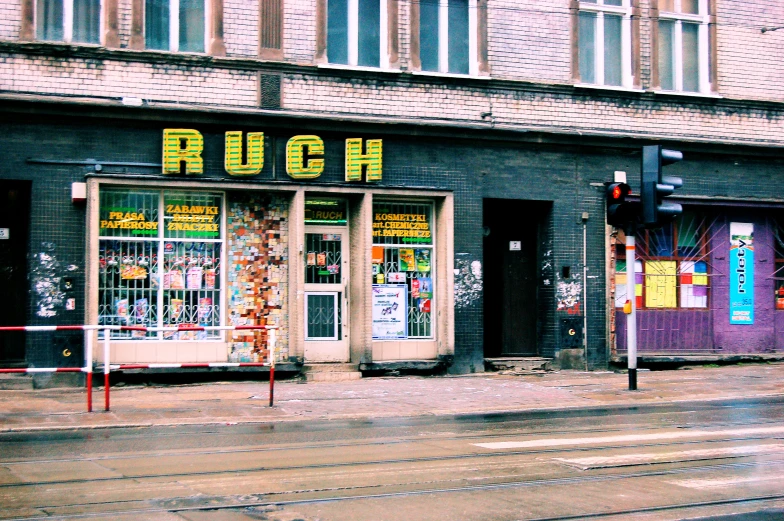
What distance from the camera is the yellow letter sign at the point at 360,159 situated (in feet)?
59.0

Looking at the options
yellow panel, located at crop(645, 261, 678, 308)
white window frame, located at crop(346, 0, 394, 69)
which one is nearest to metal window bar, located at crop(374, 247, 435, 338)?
white window frame, located at crop(346, 0, 394, 69)

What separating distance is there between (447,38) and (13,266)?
9.00 meters

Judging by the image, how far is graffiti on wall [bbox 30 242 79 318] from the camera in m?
16.2

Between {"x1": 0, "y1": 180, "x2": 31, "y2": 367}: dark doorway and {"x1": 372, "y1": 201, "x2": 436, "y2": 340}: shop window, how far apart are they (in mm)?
6151

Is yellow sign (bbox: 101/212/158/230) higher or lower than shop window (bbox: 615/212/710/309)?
higher

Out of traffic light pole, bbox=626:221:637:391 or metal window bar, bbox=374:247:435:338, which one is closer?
traffic light pole, bbox=626:221:637:391

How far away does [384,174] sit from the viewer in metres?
18.4

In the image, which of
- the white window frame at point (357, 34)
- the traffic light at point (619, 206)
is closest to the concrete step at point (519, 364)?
the traffic light at point (619, 206)

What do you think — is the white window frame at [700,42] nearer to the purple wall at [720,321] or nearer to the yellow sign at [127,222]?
the purple wall at [720,321]

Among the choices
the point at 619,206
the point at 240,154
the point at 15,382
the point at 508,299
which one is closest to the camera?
the point at 15,382

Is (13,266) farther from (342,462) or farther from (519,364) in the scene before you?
(519,364)

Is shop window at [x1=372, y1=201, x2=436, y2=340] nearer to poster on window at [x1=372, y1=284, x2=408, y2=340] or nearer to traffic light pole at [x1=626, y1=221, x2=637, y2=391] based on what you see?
poster on window at [x1=372, y1=284, x2=408, y2=340]

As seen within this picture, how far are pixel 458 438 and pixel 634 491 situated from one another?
3288 millimetres

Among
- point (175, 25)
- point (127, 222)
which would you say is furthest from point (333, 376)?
point (175, 25)
